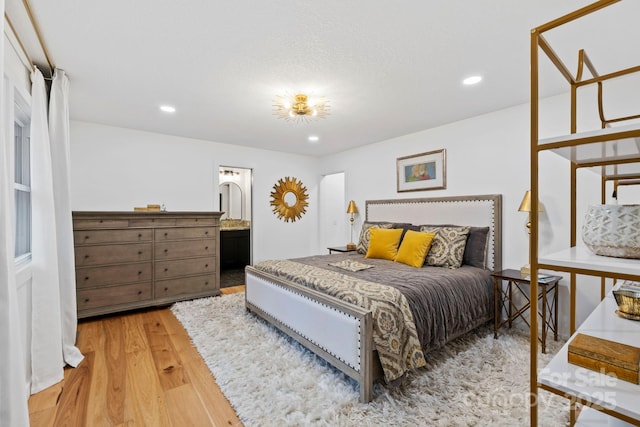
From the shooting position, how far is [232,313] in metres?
3.48

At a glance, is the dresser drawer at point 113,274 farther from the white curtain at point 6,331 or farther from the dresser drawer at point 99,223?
the white curtain at point 6,331

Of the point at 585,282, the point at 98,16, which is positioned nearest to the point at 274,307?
the point at 98,16

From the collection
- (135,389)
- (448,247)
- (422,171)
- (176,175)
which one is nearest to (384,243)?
(448,247)

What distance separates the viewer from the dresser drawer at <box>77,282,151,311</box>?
3320mm

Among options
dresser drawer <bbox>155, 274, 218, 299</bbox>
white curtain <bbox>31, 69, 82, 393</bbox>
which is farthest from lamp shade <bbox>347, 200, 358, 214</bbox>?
white curtain <bbox>31, 69, 82, 393</bbox>

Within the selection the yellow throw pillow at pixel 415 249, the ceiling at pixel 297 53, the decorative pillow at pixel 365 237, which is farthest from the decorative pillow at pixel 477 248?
the ceiling at pixel 297 53

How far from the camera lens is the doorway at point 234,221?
239 inches

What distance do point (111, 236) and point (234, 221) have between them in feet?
10.2

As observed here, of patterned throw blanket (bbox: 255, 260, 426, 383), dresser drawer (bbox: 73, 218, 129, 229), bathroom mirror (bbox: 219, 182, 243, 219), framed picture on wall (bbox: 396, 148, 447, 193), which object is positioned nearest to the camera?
patterned throw blanket (bbox: 255, 260, 426, 383)

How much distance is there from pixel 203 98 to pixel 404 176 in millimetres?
2845

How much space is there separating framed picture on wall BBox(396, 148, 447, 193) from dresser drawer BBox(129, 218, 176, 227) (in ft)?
10.6

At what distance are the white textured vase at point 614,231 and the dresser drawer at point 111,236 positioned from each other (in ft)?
13.4

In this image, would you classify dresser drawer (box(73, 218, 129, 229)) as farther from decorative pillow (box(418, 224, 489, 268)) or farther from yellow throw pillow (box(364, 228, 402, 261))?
decorative pillow (box(418, 224, 489, 268))

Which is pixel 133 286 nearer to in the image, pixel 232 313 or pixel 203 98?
pixel 232 313
